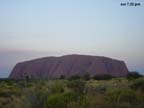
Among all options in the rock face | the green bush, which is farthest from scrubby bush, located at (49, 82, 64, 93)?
the rock face

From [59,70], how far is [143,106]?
118 metres

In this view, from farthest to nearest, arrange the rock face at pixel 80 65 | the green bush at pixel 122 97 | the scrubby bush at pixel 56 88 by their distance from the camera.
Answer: the rock face at pixel 80 65
the green bush at pixel 122 97
the scrubby bush at pixel 56 88

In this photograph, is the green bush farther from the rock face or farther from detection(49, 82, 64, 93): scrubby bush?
the rock face

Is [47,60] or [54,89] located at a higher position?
[54,89]

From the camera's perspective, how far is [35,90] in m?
17.7

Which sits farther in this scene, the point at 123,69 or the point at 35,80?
the point at 123,69

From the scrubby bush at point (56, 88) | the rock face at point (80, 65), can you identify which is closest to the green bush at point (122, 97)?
the scrubby bush at point (56, 88)

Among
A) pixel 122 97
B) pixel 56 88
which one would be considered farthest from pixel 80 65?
pixel 56 88

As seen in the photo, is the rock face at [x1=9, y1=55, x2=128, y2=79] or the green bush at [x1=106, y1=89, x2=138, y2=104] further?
the rock face at [x1=9, y1=55, x2=128, y2=79]

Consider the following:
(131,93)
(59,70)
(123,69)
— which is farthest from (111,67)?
(131,93)

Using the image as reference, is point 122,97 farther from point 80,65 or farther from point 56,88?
point 80,65

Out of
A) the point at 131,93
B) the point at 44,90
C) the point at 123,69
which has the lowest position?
the point at 123,69

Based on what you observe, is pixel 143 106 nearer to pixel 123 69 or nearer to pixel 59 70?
pixel 59 70

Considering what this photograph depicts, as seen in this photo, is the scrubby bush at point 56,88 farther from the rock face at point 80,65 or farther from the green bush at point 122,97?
the rock face at point 80,65
